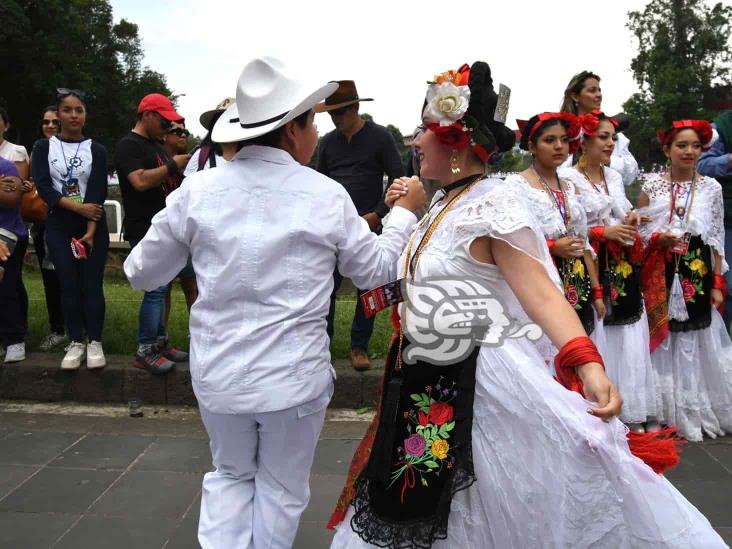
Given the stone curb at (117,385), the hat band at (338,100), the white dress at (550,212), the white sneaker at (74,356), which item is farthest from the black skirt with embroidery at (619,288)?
the white sneaker at (74,356)

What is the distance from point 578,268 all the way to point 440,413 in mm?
2327

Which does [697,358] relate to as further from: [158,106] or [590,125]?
[158,106]

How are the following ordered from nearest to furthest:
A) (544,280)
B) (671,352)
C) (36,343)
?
(544,280) → (671,352) → (36,343)

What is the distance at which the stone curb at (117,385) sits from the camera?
5.06 metres

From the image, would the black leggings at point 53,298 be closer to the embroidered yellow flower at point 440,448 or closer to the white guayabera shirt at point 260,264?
the white guayabera shirt at point 260,264

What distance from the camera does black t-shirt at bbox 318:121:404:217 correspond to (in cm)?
534

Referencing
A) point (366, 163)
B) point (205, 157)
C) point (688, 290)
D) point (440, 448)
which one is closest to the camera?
point (440, 448)

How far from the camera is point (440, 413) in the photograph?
7.36 feet

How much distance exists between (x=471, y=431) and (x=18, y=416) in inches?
149

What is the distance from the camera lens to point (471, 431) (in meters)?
2.19

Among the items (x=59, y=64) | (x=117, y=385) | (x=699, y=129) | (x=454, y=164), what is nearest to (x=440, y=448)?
(x=454, y=164)

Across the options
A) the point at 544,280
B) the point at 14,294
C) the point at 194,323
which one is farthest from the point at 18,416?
the point at 544,280

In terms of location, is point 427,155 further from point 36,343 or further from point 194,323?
point 36,343

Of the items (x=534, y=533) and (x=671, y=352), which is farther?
(x=671, y=352)
